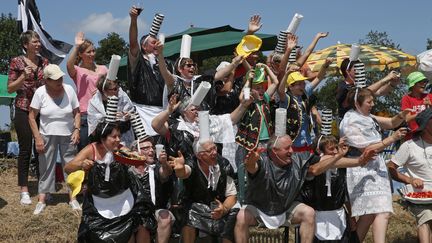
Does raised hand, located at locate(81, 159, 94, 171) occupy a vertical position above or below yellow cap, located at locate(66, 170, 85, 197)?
above

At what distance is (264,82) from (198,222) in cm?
170

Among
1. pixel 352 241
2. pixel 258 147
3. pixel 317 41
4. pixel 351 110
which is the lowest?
pixel 352 241

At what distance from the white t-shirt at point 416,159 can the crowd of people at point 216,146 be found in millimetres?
14

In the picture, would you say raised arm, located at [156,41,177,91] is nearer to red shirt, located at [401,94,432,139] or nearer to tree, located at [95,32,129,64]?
red shirt, located at [401,94,432,139]

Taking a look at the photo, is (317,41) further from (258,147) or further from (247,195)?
(247,195)

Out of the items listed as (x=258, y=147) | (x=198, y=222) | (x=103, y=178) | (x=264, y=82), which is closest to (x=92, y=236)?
(x=103, y=178)

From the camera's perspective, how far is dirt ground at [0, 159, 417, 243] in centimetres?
563

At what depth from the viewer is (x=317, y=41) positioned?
22.6ft

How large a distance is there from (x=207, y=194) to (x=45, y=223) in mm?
1786

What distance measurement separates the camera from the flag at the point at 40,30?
722 centimetres

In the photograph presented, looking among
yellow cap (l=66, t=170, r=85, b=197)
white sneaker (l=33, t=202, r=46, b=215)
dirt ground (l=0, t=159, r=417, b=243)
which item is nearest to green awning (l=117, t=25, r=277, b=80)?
dirt ground (l=0, t=159, r=417, b=243)

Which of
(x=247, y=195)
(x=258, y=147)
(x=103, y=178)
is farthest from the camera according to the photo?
(x=258, y=147)

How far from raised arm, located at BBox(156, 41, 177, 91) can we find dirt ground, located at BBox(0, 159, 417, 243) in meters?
1.74

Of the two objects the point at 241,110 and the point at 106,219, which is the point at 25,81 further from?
the point at 241,110
